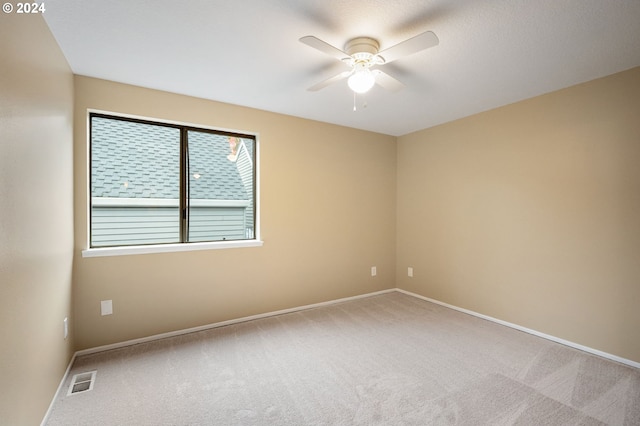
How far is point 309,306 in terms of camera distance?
372 cm

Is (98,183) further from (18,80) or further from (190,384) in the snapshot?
(190,384)

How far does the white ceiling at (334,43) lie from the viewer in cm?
168

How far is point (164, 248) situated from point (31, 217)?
1.33 meters

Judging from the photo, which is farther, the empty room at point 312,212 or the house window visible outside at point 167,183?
the house window visible outside at point 167,183

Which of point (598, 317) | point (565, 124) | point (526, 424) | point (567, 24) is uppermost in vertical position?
point (567, 24)

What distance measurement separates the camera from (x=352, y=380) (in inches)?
85.3

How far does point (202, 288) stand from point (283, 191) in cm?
138

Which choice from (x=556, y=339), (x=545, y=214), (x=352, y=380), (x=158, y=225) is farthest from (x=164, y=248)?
(x=556, y=339)

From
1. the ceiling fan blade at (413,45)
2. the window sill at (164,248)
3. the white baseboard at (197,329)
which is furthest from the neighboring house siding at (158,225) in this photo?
the ceiling fan blade at (413,45)

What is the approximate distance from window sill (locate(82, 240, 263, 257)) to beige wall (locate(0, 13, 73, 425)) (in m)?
0.34

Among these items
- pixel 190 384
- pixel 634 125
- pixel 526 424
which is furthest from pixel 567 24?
pixel 190 384

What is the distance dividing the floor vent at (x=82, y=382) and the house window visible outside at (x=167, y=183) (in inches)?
41.6

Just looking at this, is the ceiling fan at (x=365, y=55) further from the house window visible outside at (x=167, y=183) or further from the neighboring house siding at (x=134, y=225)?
the neighboring house siding at (x=134, y=225)

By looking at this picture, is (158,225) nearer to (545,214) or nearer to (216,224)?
(216,224)
